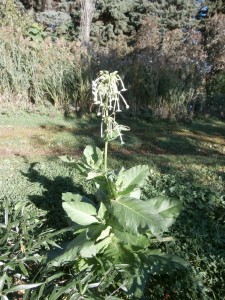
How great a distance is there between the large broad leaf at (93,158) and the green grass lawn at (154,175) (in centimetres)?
70

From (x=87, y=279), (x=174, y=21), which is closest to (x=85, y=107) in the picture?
(x=87, y=279)

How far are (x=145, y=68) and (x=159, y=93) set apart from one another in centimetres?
94

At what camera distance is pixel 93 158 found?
2.74m

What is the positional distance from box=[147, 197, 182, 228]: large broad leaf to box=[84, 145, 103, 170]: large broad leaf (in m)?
0.59

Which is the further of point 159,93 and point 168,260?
point 159,93


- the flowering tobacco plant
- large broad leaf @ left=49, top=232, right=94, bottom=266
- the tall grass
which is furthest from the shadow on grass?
the tall grass

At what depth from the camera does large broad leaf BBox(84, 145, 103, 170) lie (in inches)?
106

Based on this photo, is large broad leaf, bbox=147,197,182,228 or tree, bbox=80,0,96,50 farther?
tree, bbox=80,0,96,50

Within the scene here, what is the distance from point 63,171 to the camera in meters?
4.61

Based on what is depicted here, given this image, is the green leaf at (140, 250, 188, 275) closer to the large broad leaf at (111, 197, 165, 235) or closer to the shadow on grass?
the large broad leaf at (111, 197, 165, 235)

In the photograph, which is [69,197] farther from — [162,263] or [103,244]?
[162,263]

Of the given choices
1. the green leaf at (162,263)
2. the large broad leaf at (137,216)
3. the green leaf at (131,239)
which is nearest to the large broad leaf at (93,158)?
the large broad leaf at (137,216)

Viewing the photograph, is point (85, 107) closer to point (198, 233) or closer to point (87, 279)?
point (198, 233)

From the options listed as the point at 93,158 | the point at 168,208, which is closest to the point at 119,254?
the point at 168,208
